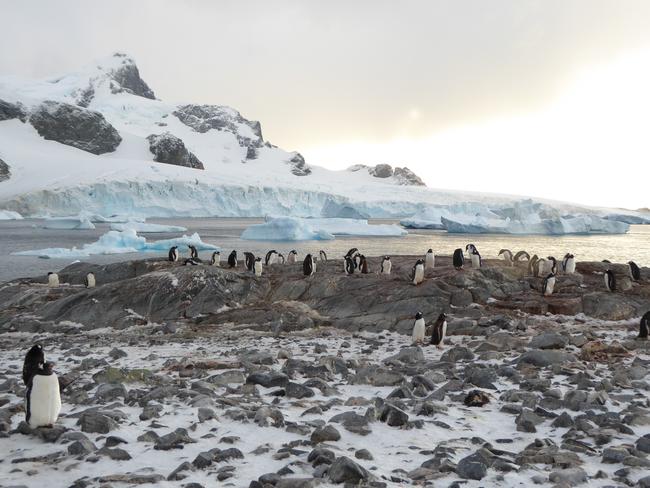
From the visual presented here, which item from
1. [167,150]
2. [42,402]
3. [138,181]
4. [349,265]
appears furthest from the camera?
[167,150]

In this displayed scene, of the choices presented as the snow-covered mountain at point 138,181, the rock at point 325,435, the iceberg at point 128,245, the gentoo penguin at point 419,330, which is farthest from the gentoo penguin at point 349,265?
the snow-covered mountain at point 138,181

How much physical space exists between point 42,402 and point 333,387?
3087 mm

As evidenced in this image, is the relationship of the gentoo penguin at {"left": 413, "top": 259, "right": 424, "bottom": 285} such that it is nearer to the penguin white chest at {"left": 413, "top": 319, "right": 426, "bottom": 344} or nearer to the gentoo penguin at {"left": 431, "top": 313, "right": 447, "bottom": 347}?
the penguin white chest at {"left": 413, "top": 319, "right": 426, "bottom": 344}

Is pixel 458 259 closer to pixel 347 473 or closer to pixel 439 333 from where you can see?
pixel 439 333

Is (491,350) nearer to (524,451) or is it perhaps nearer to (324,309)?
(524,451)

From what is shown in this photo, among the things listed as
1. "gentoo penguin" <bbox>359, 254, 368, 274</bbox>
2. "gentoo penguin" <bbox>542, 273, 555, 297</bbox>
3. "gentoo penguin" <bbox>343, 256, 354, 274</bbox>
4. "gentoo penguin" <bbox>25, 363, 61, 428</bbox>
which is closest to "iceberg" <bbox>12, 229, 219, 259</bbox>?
"gentoo penguin" <bbox>359, 254, 368, 274</bbox>

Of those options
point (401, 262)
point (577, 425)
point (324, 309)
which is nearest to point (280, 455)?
point (577, 425)

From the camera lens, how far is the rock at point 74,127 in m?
112

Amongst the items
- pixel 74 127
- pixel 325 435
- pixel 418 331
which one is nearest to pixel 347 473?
pixel 325 435

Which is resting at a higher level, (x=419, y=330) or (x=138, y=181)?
(x=138, y=181)

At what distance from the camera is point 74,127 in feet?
380

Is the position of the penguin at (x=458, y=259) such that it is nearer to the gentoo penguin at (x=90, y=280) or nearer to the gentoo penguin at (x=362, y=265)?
the gentoo penguin at (x=362, y=265)

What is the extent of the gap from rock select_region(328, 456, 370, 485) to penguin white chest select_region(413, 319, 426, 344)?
19.8 ft

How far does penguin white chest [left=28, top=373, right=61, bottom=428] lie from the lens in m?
4.89
